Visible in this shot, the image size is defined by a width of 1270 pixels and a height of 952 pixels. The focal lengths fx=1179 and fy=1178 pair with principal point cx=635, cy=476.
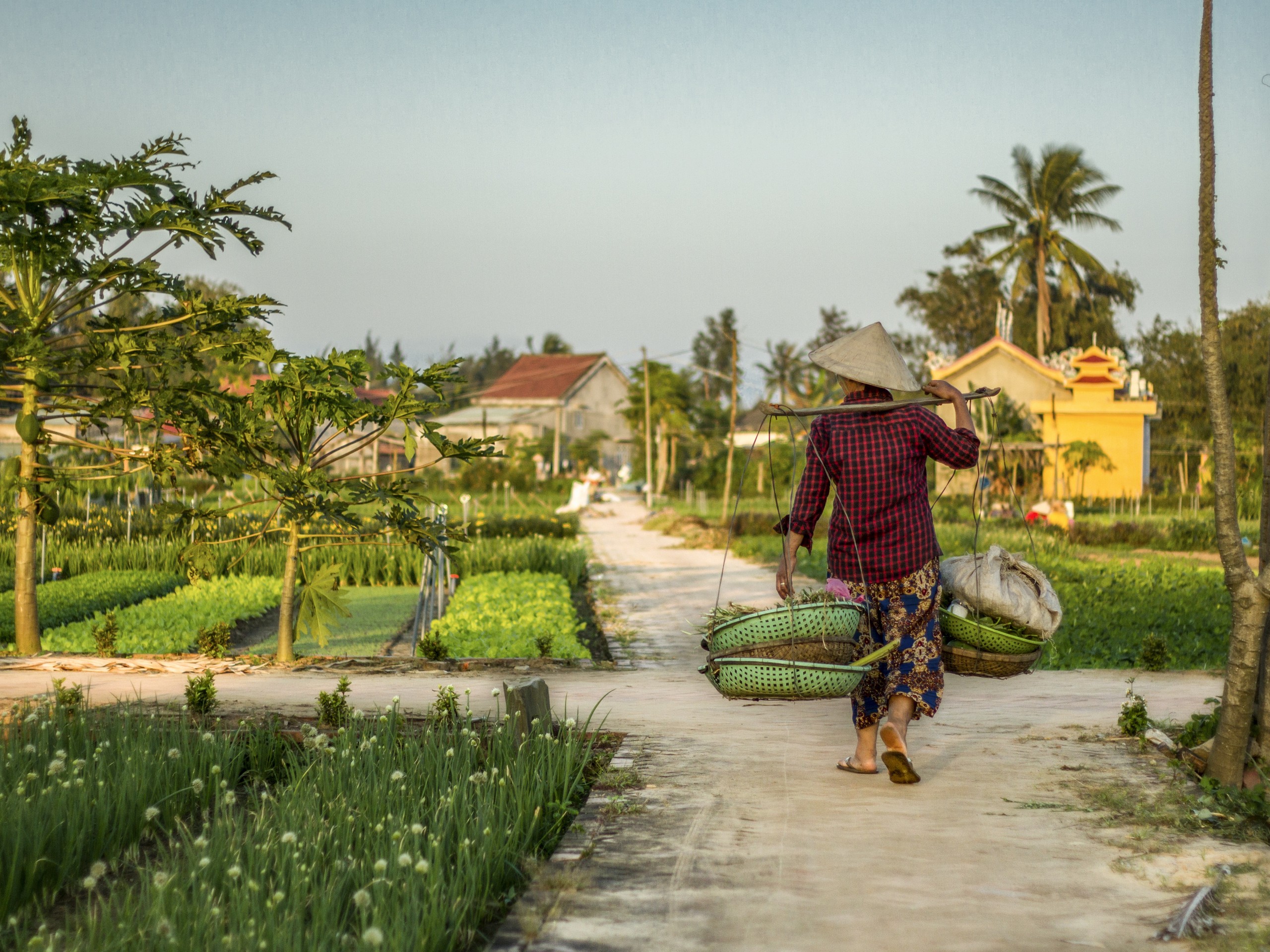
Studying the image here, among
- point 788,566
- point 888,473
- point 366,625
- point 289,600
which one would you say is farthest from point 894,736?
point 366,625

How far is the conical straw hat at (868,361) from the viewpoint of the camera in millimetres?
4820

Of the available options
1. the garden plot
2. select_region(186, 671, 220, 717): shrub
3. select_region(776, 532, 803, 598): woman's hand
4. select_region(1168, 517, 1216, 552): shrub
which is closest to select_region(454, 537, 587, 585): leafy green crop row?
the garden plot

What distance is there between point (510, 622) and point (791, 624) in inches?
233

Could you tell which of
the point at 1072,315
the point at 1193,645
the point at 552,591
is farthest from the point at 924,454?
the point at 1072,315

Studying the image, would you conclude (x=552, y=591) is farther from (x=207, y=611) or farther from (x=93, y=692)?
(x=93, y=692)

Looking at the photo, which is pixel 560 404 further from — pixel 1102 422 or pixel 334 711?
pixel 334 711

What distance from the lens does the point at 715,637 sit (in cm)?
474

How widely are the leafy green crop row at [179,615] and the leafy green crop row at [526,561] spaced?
270 centimetres

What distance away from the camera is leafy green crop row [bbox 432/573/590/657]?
8828mm

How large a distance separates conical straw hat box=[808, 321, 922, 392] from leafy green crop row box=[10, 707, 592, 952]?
1.88 meters

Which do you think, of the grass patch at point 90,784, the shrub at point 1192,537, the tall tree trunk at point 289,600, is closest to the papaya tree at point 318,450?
the tall tree trunk at point 289,600

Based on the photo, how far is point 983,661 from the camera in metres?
5.02

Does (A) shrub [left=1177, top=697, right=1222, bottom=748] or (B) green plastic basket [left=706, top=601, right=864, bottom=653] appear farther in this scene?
(A) shrub [left=1177, top=697, right=1222, bottom=748]

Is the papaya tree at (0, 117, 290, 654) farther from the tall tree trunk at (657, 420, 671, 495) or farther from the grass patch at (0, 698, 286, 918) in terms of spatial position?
the tall tree trunk at (657, 420, 671, 495)
